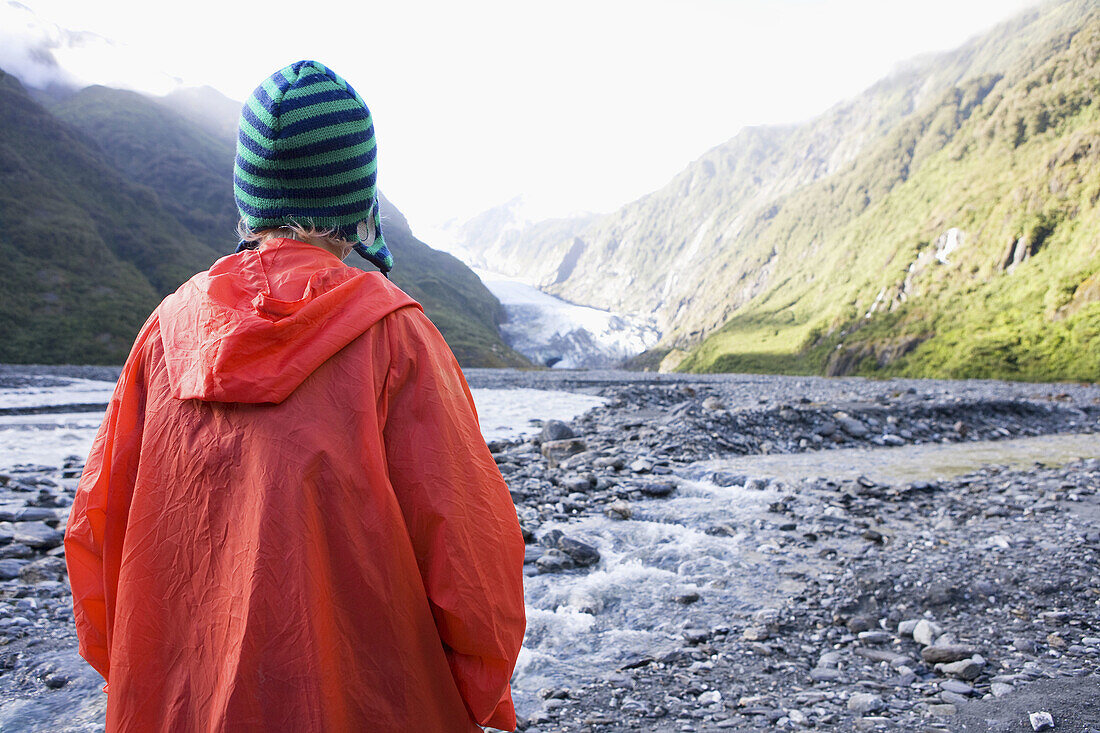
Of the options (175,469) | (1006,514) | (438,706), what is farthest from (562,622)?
(1006,514)

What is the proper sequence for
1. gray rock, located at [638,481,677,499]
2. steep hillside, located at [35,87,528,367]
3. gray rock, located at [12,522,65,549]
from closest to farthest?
gray rock, located at [12,522,65,549] < gray rock, located at [638,481,677,499] < steep hillside, located at [35,87,528,367]

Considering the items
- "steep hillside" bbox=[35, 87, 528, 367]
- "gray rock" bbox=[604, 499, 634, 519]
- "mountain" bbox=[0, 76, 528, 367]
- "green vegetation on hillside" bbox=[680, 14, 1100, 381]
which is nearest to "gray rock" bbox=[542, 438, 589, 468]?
"gray rock" bbox=[604, 499, 634, 519]

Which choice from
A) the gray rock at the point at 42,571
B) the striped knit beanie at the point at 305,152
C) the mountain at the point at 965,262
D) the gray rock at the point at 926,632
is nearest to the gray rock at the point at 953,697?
the gray rock at the point at 926,632

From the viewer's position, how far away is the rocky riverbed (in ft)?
11.8

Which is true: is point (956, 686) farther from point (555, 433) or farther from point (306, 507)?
point (555, 433)

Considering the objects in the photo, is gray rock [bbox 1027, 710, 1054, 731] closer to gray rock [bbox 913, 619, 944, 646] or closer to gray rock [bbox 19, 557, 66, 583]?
gray rock [bbox 913, 619, 944, 646]

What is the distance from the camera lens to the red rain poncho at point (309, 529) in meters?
1.37

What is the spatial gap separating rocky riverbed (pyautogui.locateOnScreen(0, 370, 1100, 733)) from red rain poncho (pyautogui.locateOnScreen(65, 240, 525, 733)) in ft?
8.33

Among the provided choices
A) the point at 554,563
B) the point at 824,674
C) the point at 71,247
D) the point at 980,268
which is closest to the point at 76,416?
the point at 554,563

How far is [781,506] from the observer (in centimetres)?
820

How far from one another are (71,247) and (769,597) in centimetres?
7609

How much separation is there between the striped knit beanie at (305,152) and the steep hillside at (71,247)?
57626 millimetres

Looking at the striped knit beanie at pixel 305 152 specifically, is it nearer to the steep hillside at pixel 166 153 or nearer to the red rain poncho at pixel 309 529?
the red rain poncho at pixel 309 529

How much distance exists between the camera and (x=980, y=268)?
56375 millimetres
